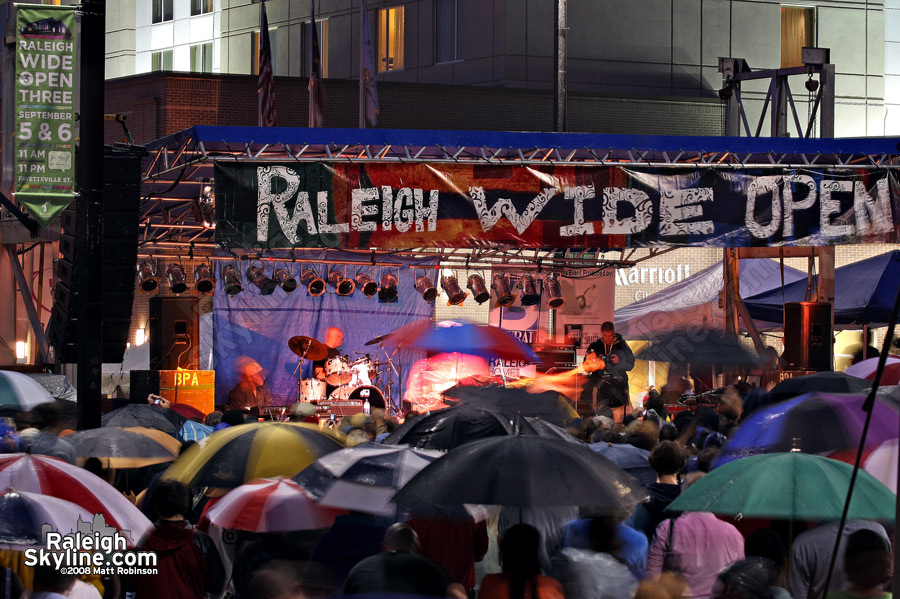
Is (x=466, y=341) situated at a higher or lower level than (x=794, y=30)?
lower

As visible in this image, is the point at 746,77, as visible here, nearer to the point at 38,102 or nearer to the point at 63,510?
the point at 38,102

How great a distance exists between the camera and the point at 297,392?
23.8 meters

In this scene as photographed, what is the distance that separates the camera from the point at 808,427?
7410 mm

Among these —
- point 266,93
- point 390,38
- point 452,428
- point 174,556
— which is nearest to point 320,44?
point 390,38

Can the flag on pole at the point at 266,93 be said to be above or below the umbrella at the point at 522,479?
above

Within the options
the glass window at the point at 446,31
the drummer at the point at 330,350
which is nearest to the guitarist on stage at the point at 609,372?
the drummer at the point at 330,350

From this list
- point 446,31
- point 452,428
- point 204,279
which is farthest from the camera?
point 446,31

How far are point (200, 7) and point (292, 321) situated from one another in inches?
742

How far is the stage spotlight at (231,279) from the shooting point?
69.5 feet

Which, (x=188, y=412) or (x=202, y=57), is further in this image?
(x=202, y=57)

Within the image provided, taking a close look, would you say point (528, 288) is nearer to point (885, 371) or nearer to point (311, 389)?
point (311, 389)

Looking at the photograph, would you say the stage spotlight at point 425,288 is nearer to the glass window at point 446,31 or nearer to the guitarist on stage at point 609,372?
the guitarist on stage at point 609,372

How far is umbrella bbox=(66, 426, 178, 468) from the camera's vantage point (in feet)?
27.7

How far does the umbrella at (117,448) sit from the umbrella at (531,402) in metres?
4.12
